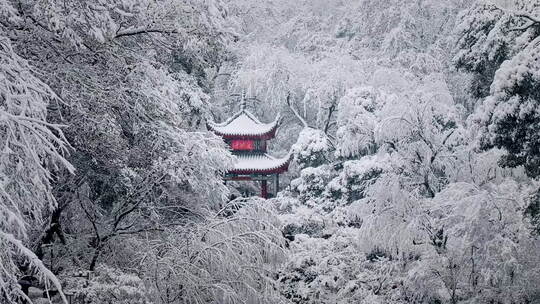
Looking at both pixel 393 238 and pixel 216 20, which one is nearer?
pixel 216 20

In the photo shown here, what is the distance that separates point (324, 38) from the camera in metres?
27.2

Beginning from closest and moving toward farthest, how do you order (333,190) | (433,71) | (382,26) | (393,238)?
(393,238) → (333,190) → (433,71) → (382,26)

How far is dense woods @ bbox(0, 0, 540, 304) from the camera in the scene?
4.27m

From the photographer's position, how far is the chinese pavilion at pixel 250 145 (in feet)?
62.2

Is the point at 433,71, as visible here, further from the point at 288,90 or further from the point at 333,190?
the point at 333,190

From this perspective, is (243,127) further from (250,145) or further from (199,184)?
(199,184)

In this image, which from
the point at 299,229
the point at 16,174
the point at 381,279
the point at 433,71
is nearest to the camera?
the point at 16,174

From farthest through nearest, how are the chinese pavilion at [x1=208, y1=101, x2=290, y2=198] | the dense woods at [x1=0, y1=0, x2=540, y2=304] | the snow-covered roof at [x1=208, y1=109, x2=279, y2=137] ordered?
the chinese pavilion at [x1=208, y1=101, x2=290, y2=198], the snow-covered roof at [x1=208, y1=109, x2=279, y2=137], the dense woods at [x1=0, y1=0, x2=540, y2=304]

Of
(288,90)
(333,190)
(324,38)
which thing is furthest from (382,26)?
(333,190)

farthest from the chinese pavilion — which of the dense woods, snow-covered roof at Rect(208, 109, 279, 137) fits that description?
the dense woods

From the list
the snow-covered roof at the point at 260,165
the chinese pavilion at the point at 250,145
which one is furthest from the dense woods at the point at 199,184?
the chinese pavilion at the point at 250,145

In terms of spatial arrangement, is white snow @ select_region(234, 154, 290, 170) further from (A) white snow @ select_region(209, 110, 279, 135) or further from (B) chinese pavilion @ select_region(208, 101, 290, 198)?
(A) white snow @ select_region(209, 110, 279, 135)

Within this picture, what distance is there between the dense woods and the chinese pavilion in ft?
20.4

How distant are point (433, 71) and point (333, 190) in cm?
882
